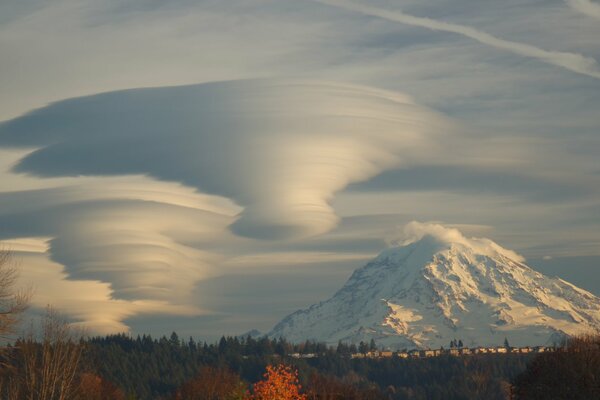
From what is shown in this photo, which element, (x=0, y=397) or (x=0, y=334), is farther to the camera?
(x=0, y=397)

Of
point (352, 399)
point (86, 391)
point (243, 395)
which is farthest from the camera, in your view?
point (86, 391)

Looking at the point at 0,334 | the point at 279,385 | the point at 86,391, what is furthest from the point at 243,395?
the point at 86,391

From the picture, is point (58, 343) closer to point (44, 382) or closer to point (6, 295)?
point (44, 382)

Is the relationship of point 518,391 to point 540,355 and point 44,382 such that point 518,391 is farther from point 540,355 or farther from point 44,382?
point 44,382

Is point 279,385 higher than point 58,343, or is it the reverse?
point 58,343

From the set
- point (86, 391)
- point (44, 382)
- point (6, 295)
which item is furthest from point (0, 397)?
point (6, 295)

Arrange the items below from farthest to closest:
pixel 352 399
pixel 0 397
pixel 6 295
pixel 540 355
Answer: pixel 0 397 → pixel 352 399 → pixel 540 355 → pixel 6 295

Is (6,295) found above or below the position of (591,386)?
above

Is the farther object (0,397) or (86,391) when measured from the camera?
(86,391)

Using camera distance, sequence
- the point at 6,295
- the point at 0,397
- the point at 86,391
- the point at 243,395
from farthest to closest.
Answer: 1. the point at 86,391
2. the point at 0,397
3. the point at 6,295
4. the point at 243,395
